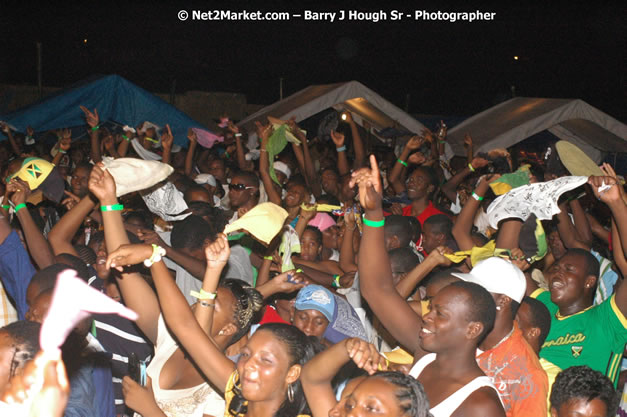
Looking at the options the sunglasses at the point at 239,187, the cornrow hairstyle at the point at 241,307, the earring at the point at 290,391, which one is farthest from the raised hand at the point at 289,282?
the sunglasses at the point at 239,187

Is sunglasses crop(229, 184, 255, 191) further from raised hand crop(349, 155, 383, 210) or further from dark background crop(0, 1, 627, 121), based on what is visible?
dark background crop(0, 1, 627, 121)

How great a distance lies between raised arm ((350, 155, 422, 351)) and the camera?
10.7ft

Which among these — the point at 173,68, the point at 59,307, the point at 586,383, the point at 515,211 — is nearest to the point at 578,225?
the point at 515,211

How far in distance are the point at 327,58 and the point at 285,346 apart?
20.3m

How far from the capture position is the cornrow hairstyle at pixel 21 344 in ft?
8.02

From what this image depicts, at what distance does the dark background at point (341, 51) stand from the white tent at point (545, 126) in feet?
32.3

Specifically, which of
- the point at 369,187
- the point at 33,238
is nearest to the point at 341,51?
the point at 33,238

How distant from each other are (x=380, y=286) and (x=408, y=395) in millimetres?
1021

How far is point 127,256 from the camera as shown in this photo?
2.92 m

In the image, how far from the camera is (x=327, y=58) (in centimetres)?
2233

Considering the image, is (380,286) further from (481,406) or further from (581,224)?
(581,224)

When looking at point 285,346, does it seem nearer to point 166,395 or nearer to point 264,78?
point 166,395

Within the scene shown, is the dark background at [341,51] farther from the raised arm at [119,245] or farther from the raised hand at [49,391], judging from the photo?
the raised hand at [49,391]

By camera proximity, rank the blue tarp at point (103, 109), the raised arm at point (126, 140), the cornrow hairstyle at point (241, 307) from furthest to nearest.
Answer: the blue tarp at point (103, 109), the raised arm at point (126, 140), the cornrow hairstyle at point (241, 307)
